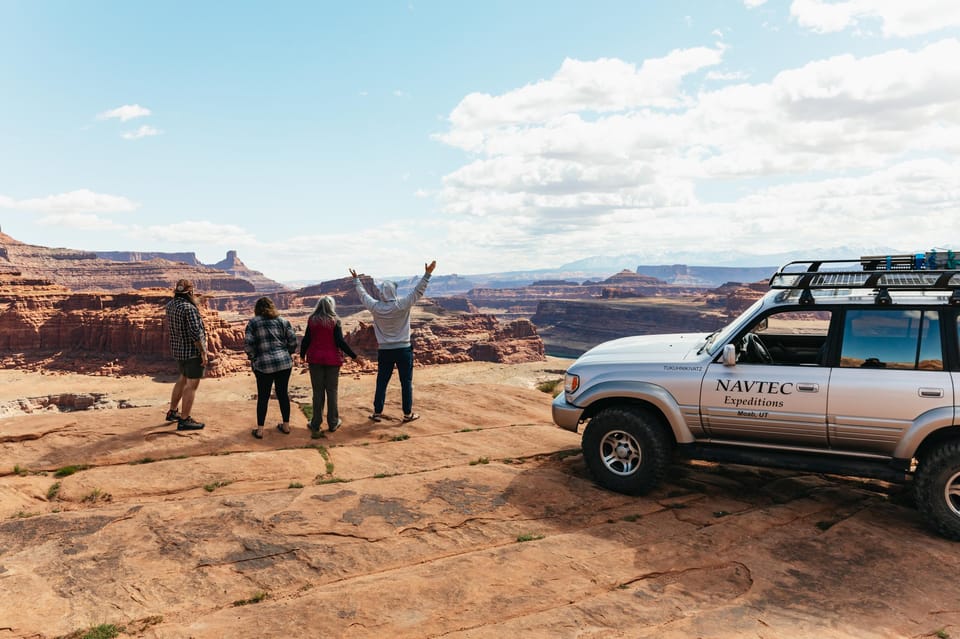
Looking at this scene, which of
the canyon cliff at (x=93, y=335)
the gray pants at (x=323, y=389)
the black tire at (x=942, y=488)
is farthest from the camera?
the canyon cliff at (x=93, y=335)

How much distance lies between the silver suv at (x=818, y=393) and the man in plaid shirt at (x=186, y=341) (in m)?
5.38

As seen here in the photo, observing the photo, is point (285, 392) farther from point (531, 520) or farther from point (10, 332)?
point (10, 332)

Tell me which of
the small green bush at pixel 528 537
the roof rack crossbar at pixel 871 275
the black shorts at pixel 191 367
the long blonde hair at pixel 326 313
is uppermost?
the roof rack crossbar at pixel 871 275

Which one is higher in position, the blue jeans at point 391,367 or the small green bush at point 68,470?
the blue jeans at point 391,367

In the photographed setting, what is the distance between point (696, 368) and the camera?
5.80 meters

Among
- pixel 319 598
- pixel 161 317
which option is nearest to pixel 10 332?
pixel 161 317

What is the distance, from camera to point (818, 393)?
530cm

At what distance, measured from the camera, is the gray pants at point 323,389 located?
838 centimetres

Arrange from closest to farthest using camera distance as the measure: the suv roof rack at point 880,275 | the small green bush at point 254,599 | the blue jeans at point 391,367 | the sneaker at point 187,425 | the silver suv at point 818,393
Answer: the small green bush at point 254,599
the silver suv at point 818,393
the suv roof rack at point 880,275
the sneaker at point 187,425
the blue jeans at point 391,367

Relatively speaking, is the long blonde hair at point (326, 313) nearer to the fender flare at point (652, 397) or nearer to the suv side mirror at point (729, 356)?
the fender flare at point (652, 397)

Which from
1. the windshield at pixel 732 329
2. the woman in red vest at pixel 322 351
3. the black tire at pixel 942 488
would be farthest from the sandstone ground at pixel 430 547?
the windshield at pixel 732 329

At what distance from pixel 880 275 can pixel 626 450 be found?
310 cm

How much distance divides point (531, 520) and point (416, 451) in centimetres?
275

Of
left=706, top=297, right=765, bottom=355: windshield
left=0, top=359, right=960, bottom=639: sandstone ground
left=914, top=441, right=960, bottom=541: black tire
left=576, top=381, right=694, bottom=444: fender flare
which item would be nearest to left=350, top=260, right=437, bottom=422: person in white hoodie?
left=0, top=359, right=960, bottom=639: sandstone ground
